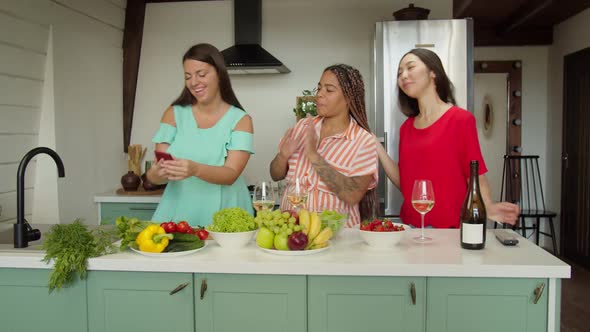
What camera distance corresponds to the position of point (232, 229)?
186 cm

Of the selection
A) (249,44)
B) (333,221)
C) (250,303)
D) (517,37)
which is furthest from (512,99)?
(250,303)

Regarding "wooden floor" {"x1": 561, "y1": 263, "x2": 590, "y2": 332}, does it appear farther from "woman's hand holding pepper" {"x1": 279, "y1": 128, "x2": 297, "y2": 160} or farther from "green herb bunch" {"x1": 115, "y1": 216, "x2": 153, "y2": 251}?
"green herb bunch" {"x1": 115, "y1": 216, "x2": 153, "y2": 251}

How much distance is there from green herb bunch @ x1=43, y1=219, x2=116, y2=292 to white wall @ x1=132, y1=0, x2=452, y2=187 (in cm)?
273

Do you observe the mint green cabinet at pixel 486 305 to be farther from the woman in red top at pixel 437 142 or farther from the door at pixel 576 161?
the door at pixel 576 161

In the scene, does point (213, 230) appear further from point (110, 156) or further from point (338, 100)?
point (110, 156)

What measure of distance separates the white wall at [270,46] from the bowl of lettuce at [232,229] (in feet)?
8.67

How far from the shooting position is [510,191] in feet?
19.2

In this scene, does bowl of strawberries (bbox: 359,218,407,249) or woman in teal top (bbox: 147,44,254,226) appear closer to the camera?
bowl of strawberries (bbox: 359,218,407,249)

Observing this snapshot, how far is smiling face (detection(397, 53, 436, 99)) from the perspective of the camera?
2.28 meters

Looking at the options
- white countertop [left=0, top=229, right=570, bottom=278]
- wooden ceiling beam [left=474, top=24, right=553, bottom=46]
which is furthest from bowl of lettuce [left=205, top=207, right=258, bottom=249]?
wooden ceiling beam [left=474, top=24, right=553, bottom=46]

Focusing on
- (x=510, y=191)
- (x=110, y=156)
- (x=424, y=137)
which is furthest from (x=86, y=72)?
(x=510, y=191)

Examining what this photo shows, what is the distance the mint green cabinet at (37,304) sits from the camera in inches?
71.4

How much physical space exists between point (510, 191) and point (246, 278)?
4.82 meters

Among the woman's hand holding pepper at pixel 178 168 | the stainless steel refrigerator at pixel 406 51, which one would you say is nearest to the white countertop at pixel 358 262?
the woman's hand holding pepper at pixel 178 168
